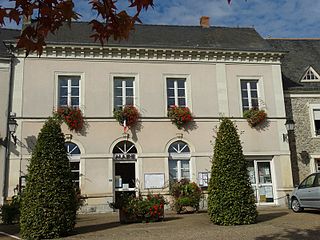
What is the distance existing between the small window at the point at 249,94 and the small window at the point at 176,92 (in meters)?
2.71

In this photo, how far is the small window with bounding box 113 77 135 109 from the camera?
16.2 metres

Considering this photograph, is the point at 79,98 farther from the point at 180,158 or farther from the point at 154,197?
the point at 154,197

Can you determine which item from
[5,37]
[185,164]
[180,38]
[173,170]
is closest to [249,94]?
[180,38]

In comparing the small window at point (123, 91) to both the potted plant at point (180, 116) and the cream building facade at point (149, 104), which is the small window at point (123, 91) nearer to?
the cream building facade at point (149, 104)

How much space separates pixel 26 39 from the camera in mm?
3877

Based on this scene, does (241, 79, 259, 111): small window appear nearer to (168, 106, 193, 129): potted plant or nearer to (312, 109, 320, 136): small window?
(168, 106, 193, 129): potted plant

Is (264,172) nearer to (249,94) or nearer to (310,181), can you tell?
(249,94)

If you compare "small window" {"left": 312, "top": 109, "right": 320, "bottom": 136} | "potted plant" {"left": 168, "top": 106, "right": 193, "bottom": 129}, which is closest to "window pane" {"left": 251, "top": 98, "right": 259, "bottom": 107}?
"potted plant" {"left": 168, "top": 106, "right": 193, "bottom": 129}

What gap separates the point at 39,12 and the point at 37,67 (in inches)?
494

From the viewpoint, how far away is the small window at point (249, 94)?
17219mm

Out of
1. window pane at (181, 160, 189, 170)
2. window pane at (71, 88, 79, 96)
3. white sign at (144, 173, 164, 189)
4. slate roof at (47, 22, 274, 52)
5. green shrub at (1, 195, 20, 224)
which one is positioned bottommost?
green shrub at (1, 195, 20, 224)

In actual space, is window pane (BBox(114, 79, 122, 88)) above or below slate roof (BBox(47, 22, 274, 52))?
below

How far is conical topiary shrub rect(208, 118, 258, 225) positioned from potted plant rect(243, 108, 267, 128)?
20.8ft

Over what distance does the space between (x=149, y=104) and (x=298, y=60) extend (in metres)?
9.40
